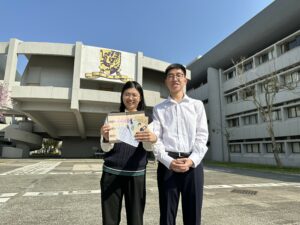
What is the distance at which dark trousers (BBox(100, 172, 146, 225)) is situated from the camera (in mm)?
2572

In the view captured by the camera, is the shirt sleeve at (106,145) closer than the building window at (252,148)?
Yes

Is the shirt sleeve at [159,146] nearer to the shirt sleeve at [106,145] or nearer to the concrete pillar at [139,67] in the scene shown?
the shirt sleeve at [106,145]

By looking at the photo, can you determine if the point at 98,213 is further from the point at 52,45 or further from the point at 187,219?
the point at 52,45

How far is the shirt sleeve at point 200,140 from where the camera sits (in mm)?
2510

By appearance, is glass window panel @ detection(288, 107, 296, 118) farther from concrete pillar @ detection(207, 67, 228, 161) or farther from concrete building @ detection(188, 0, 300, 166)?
concrete pillar @ detection(207, 67, 228, 161)

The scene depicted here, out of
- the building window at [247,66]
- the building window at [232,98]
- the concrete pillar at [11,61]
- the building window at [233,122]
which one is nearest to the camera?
the concrete pillar at [11,61]

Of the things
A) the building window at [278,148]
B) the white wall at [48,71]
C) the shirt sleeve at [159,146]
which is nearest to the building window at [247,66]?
the building window at [278,148]

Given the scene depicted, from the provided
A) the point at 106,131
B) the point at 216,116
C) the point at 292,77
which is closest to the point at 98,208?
the point at 106,131

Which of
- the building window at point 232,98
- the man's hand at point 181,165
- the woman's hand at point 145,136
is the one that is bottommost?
the man's hand at point 181,165

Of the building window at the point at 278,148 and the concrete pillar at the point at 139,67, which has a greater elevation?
the concrete pillar at the point at 139,67

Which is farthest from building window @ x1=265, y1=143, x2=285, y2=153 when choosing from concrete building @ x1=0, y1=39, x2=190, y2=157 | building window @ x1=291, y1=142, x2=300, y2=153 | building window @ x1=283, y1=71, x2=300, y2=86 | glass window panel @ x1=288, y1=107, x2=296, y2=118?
concrete building @ x1=0, y1=39, x2=190, y2=157

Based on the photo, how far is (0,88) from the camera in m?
27.2

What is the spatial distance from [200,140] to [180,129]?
0.24 metres

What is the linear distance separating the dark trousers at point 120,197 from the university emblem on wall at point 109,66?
3019 centimetres
